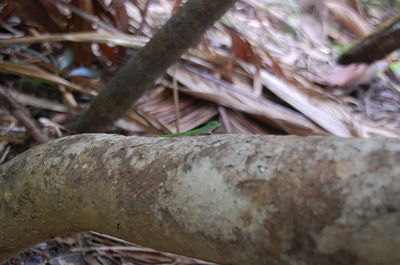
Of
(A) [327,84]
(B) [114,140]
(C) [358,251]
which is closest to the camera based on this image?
(C) [358,251]

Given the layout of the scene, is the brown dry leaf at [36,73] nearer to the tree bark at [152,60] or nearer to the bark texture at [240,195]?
the tree bark at [152,60]

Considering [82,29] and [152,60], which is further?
[82,29]

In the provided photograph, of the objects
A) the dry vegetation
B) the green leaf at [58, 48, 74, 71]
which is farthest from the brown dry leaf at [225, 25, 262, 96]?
the green leaf at [58, 48, 74, 71]

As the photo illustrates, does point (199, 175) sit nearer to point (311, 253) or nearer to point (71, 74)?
point (311, 253)

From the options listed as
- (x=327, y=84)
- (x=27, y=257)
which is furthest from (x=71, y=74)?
(x=327, y=84)

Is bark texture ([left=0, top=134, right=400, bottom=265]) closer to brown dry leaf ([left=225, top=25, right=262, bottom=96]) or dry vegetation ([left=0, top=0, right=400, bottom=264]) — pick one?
dry vegetation ([left=0, top=0, right=400, bottom=264])

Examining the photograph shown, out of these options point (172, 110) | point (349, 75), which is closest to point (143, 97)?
point (172, 110)

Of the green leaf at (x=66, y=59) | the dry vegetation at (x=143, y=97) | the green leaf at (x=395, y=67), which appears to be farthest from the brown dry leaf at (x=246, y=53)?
the green leaf at (x=395, y=67)

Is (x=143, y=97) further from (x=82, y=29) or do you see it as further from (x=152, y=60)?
(x=152, y=60)
